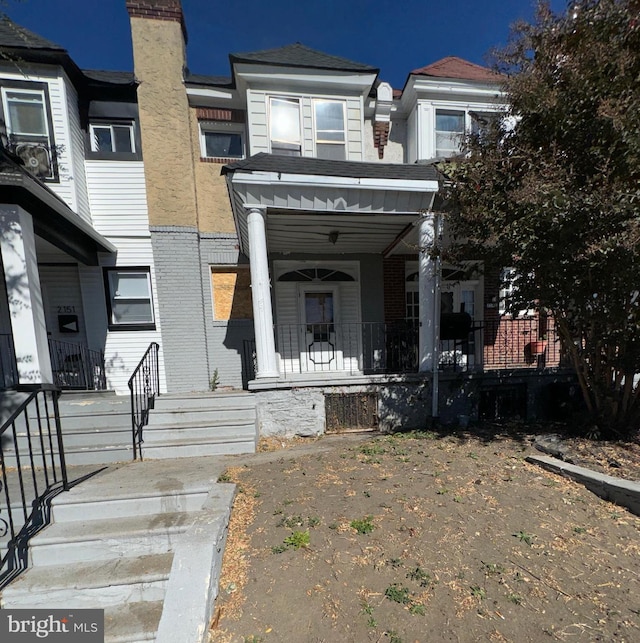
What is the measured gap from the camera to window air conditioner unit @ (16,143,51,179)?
18.5 feet

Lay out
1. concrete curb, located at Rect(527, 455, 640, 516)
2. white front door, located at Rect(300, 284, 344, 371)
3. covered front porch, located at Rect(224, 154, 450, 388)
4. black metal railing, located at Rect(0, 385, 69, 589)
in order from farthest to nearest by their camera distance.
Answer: white front door, located at Rect(300, 284, 344, 371) < covered front porch, located at Rect(224, 154, 450, 388) < concrete curb, located at Rect(527, 455, 640, 516) < black metal railing, located at Rect(0, 385, 69, 589)

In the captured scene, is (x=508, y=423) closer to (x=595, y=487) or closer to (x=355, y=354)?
(x=595, y=487)

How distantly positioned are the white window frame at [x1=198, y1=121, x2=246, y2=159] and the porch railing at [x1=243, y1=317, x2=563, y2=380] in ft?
13.6

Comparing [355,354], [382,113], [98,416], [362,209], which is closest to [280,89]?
[382,113]

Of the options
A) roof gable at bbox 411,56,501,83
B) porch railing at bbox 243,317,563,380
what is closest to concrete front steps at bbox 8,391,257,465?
porch railing at bbox 243,317,563,380

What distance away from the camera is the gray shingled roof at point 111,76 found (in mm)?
6242

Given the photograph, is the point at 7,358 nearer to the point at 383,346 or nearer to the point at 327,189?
the point at 327,189

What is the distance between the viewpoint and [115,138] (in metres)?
6.46

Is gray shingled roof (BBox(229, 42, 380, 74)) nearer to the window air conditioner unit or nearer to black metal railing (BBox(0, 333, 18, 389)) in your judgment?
the window air conditioner unit

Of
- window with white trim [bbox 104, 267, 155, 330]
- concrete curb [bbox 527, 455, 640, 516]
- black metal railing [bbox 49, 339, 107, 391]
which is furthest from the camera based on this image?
window with white trim [bbox 104, 267, 155, 330]

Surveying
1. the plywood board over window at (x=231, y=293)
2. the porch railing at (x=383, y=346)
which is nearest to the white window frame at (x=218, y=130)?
the plywood board over window at (x=231, y=293)

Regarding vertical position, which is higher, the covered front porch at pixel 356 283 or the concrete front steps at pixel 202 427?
the covered front porch at pixel 356 283

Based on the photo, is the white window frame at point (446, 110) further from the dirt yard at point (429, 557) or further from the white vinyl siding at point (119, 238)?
the dirt yard at point (429, 557)

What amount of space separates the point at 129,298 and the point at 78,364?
164cm
